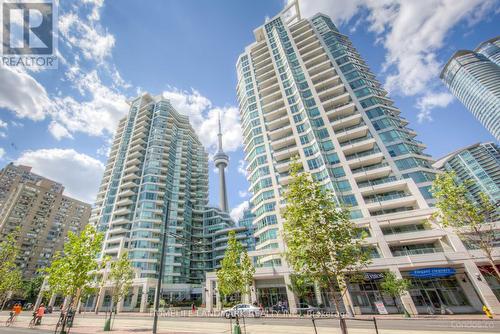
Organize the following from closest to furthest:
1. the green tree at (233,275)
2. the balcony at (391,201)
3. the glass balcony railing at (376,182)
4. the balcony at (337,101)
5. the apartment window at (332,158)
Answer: the green tree at (233,275), the balcony at (391,201), the glass balcony railing at (376,182), the apartment window at (332,158), the balcony at (337,101)

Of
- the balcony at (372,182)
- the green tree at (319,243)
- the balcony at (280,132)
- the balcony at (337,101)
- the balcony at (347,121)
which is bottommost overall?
the green tree at (319,243)

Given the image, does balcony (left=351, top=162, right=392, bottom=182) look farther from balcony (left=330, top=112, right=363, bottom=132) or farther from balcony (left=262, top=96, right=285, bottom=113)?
balcony (left=262, top=96, right=285, bottom=113)

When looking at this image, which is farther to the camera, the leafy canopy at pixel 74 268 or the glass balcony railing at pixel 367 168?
the glass balcony railing at pixel 367 168

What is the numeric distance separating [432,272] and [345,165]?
19.5m

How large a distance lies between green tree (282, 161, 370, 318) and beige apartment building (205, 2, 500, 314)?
5481mm

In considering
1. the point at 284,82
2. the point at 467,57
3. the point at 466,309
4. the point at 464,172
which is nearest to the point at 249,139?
the point at 284,82

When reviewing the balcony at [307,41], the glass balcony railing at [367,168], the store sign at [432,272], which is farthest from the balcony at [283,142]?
the store sign at [432,272]

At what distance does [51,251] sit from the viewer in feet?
265

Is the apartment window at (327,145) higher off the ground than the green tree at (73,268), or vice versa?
the apartment window at (327,145)

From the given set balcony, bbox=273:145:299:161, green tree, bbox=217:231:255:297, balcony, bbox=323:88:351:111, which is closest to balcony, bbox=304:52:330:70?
balcony, bbox=323:88:351:111

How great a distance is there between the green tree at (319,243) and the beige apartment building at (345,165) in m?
5.48

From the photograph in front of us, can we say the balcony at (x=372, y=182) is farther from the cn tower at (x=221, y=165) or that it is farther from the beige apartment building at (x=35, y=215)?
the beige apartment building at (x=35, y=215)

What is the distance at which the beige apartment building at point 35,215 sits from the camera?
74.8 metres

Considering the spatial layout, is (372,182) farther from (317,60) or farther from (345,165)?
(317,60)
